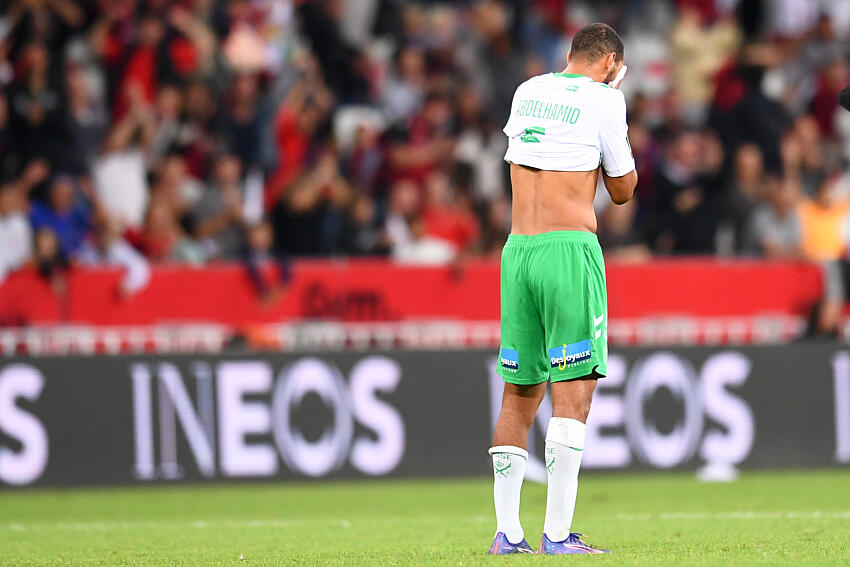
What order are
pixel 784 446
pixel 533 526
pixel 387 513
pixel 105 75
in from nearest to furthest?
pixel 533 526, pixel 387 513, pixel 784 446, pixel 105 75

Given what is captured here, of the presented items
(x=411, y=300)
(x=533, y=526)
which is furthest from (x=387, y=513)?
(x=411, y=300)

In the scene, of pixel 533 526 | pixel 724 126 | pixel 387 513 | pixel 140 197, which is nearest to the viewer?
pixel 533 526

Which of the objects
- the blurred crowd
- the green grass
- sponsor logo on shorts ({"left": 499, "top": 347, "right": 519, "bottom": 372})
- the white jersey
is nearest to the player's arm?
the white jersey

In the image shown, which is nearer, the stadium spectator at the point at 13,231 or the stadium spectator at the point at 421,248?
the stadium spectator at the point at 13,231

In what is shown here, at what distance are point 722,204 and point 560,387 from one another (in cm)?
873

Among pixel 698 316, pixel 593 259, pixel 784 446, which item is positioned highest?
pixel 593 259

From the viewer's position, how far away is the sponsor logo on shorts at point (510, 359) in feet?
22.6

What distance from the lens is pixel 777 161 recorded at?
16.3m

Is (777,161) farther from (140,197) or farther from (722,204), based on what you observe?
(140,197)

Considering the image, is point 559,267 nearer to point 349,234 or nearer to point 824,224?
point 349,234

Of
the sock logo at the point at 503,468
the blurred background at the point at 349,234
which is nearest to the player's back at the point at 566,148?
the sock logo at the point at 503,468

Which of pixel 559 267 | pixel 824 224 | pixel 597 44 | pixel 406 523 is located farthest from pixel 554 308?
pixel 824 224

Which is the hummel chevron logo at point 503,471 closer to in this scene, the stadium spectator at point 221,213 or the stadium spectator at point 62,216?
the stadium spectator at point 221,213

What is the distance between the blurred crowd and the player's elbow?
6909mm
